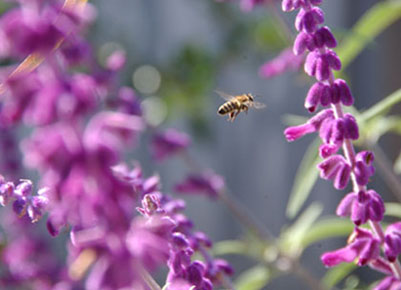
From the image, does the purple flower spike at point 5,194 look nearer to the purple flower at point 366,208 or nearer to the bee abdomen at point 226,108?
the purple flower at point 366,208

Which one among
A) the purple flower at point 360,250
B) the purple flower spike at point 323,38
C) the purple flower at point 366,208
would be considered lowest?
the purple flower at point 360,250

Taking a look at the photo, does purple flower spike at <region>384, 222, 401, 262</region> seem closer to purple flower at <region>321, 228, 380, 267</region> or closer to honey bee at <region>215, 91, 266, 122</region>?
purple flower at <region>321, 228, 380, 267</region>

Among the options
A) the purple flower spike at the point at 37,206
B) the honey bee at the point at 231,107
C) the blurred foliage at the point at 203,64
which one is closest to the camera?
the purple flower spike at the point at 37,206

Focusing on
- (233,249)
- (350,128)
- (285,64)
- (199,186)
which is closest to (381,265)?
(350,128)

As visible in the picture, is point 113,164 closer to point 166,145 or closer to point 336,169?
point 336,169

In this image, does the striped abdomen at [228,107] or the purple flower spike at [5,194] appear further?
the striped abdomen at [228,107]

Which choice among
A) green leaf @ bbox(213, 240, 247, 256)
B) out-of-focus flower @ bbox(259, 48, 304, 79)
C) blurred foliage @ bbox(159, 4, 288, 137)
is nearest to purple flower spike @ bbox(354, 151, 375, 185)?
out-of-focus flower @ bbox(259, 48, 304, 79)

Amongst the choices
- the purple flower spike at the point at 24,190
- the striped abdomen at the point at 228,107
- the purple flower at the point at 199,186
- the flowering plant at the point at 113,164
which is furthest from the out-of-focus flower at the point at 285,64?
the purple flower spike at the point at 24,190

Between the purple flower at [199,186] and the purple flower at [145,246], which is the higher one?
the purple flower at [145,246]
